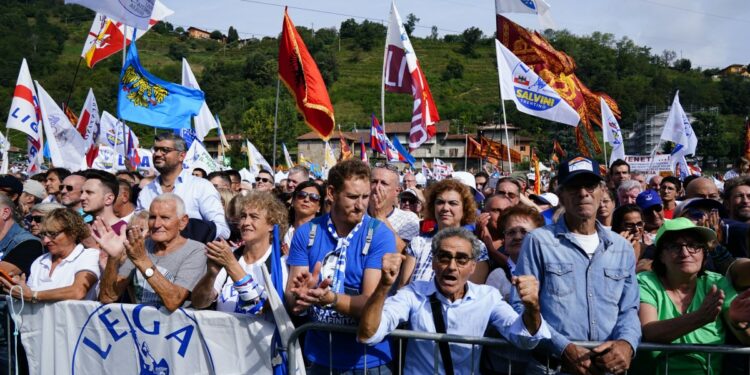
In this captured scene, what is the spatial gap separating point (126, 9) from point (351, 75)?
132356mm

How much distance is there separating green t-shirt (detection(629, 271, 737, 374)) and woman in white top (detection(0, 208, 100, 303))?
363 cm

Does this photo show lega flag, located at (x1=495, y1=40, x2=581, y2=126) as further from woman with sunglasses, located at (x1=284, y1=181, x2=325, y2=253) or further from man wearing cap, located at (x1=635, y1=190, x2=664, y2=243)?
woman with sunglasses, located at (x1=284, y1=181, x2=325, y2=253)

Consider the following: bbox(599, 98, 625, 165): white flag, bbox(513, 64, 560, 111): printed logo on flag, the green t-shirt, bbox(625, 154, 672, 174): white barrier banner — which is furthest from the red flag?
bbox(625, 154, 672, 174): white barrier banner

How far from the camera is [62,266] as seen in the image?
477cm

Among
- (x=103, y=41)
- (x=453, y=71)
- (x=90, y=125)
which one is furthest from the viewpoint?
(x=453, y=71)

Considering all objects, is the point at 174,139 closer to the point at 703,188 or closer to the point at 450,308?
the point at 450,308

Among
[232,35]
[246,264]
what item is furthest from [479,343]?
[232,35]

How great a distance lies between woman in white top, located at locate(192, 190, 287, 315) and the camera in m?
3.78

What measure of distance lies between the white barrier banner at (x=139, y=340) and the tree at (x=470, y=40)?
528ft

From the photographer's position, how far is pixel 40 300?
4.56 meters

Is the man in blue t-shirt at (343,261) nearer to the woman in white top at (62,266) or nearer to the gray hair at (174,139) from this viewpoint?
the woman in white top at (62,266)

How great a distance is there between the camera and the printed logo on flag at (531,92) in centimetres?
1065

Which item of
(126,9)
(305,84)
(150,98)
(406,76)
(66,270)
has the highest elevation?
(126,9)

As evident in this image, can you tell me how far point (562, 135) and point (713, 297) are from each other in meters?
80.7
